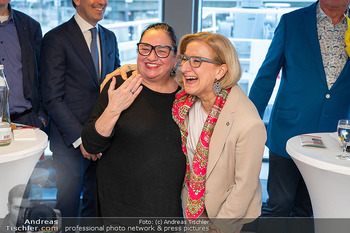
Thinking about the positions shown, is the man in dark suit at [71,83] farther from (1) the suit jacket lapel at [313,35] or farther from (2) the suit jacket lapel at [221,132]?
(1) the suit jacket lapel at [313,35]

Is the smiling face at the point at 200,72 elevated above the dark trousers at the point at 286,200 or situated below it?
above

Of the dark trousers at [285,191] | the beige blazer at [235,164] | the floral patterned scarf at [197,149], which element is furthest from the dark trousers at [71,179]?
the dark trousers at [285,191]

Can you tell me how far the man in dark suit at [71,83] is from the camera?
9.14ft

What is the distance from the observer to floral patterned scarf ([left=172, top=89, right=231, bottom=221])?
2.10 m

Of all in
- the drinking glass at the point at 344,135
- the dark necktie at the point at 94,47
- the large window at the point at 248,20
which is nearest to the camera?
the drinking glass at the point at 344,135

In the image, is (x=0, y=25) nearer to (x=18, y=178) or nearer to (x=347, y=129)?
(x=18, y=178)

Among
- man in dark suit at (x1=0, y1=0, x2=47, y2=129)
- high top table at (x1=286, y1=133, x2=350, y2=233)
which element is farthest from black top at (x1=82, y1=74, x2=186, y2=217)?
man in dark suit at (x1=0, y1=0, x2=47, y2=129)

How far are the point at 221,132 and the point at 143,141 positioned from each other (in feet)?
1.29

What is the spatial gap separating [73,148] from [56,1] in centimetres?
240

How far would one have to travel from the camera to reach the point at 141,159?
2.12 metres

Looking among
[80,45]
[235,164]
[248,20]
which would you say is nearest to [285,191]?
[235,164]

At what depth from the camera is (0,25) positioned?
285cm

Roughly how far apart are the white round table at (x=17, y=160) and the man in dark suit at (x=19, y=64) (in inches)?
22.3

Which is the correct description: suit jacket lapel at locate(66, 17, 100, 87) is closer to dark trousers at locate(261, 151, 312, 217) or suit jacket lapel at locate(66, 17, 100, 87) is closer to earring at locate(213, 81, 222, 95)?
earring at locate(213, 81, 222, 95)
